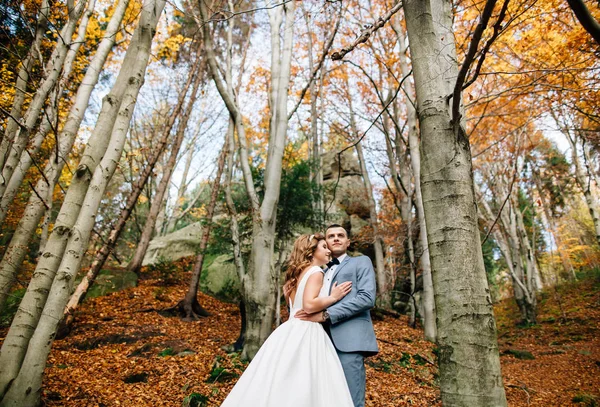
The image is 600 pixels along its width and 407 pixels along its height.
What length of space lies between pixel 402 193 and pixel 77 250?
920cm

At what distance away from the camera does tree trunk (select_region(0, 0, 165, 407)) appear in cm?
283

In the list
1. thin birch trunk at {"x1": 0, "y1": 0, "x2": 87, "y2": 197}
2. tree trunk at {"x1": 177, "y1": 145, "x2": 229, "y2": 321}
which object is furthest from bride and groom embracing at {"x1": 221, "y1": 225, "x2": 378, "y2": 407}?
tree trunk at {"x1": 177, "y1": 145, "x2": 229, "y2": 321}

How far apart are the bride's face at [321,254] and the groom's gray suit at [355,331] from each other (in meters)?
0.39

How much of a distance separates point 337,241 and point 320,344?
80 centimetres


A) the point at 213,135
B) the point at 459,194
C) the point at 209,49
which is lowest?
the point at 459,194

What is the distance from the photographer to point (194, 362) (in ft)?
15.1

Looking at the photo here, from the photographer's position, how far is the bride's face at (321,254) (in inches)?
103

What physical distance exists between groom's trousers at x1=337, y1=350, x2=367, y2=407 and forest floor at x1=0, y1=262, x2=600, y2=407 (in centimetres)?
199

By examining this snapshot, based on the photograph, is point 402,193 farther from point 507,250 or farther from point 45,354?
point 45,354

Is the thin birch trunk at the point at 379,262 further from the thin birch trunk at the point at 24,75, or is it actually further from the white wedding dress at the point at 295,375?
the white wedding dress at the point at 295,375

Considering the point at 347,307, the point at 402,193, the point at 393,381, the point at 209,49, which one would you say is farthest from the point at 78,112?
the point at 402,193

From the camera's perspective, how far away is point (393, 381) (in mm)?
4527

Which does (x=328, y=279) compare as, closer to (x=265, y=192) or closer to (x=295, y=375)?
(x=295, y=375)

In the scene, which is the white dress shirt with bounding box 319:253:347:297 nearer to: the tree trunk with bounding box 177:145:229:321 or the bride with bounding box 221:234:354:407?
the bride with bounding box 221:234:354:407
